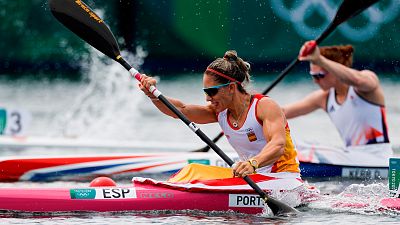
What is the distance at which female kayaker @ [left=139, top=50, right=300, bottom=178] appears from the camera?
30.0 ft

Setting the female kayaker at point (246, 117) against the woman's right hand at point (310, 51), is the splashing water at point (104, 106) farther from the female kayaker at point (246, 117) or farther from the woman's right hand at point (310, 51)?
the woman's right hand at point (310, 51)

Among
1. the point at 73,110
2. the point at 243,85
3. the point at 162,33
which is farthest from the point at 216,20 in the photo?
→ the point at 243,85

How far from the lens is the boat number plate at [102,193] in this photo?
9234 mm

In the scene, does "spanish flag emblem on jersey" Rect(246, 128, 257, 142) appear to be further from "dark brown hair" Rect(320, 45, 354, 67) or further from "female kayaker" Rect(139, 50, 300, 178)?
"dark brown hair" Rect(320, 45, 354, 67)

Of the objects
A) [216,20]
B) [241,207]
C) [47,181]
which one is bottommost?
[241,207]

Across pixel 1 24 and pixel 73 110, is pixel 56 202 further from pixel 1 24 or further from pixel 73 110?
pixel 1 24

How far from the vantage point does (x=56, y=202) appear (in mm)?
9172

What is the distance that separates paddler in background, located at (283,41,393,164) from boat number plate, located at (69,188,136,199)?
340 cm

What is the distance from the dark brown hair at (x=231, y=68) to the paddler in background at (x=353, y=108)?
2658 millimetres

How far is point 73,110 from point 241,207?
11893mm

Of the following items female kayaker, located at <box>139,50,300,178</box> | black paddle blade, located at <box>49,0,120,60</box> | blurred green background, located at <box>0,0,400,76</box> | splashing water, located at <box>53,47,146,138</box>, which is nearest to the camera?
female kayaker, located at <box>139,50,300,178</box>

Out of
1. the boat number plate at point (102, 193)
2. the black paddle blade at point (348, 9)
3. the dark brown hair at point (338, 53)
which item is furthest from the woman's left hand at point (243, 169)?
the dark brown hair at point (338, 53)

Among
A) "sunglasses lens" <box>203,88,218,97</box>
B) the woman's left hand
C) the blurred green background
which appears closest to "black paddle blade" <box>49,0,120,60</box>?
"sunglasses lens" <box>203,88,218,97</box>

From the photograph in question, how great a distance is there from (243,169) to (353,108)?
3773mm
